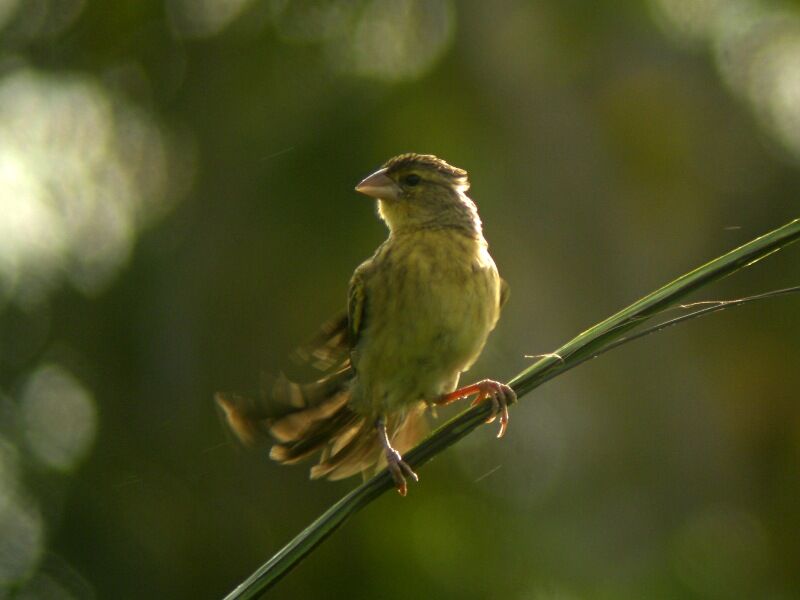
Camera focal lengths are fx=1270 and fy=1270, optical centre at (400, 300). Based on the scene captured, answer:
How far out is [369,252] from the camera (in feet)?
26.9

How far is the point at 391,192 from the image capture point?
4945 mm

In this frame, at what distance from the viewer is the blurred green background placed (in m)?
7.75

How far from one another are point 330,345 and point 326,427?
35 cm

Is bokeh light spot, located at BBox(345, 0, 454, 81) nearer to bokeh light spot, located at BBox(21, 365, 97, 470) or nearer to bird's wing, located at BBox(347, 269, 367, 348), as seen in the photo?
bokeh light spot, located at BBox(21, 365, 97, 470)

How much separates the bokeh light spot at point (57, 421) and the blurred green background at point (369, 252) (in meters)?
0.02

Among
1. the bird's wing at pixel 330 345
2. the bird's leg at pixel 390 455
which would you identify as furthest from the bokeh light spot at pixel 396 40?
the bird's leg at pixel 390 455

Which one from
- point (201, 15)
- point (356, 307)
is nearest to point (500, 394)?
point (356, 307)

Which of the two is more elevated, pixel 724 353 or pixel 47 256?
pixel 47 256

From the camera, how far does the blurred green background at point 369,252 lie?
7.75 meters


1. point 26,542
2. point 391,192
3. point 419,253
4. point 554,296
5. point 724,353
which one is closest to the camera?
point 419,253

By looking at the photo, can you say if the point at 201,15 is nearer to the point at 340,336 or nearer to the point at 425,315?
the point at 340,336

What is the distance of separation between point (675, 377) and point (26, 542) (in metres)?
5.28

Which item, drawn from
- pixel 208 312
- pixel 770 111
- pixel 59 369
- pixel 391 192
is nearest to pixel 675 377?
pixel 770 111

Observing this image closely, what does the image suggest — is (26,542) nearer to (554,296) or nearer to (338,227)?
(338,227)
